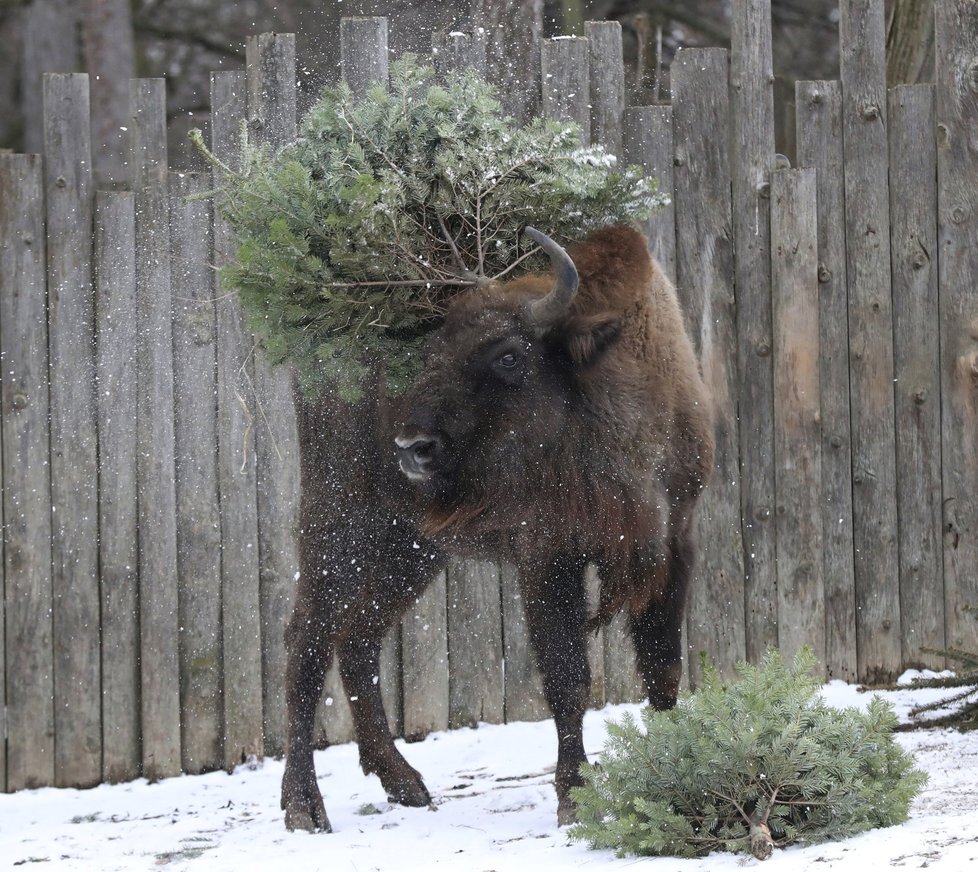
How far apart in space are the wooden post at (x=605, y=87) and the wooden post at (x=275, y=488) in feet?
4.36

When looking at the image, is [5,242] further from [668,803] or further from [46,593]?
[668,803]

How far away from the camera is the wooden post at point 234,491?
5.77 metres

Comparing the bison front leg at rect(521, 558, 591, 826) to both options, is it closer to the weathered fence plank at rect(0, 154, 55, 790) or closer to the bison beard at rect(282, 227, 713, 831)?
the bison beard at rect(282, 227, 713, 831)

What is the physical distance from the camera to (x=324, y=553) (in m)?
5.22

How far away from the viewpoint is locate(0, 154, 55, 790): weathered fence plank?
560 cm

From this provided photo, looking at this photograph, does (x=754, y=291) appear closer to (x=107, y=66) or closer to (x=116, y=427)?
(x=116, y=427)

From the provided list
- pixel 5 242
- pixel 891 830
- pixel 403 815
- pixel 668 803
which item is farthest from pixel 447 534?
pixel 5 242

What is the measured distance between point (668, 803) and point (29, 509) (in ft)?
10.2

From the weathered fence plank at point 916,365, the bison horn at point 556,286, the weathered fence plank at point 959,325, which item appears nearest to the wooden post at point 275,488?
the bison horn at point 556,286

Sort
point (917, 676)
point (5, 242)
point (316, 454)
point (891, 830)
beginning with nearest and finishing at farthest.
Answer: point (891, 830) → point (316, 454) → point (5, 242) → point (917, 676)

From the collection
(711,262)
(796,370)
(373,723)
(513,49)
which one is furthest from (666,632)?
(513,49)

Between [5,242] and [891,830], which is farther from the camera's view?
[5,242]

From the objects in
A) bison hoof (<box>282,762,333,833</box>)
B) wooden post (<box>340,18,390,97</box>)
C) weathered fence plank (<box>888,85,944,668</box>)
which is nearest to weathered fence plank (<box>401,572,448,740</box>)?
bison hoof (<box>282,762,333,833</box>)

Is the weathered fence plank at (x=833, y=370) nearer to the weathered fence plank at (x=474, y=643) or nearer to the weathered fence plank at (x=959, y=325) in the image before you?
the weathered fence plank at (x=959, y=325)
